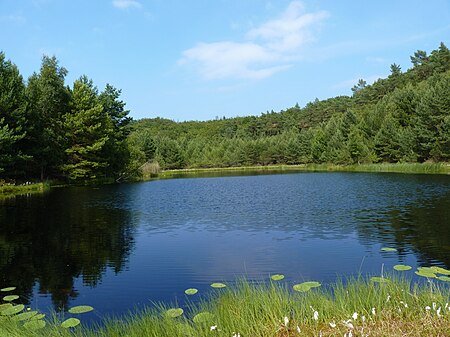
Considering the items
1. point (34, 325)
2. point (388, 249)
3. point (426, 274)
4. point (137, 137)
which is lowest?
point (388, 249)

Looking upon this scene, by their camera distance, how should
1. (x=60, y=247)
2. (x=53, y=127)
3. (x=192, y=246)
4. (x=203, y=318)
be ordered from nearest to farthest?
1. (x=203, y=318)
2. (x=60, y=247)
3. (x=192, y=246)
4. (x=53, y=127)

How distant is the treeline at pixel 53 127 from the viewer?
131ft

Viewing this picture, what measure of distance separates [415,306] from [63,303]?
7.65 metres

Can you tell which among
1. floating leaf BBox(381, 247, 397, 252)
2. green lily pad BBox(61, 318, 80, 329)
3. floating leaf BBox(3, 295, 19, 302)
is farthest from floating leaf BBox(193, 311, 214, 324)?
floating leaf BBox(381, 247, 397, 252)

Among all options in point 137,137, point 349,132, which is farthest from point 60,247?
point 137,137

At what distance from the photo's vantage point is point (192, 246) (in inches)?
606

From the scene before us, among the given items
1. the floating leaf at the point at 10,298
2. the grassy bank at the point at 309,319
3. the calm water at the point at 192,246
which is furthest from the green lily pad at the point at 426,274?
the floating leaf at the point at 10,298

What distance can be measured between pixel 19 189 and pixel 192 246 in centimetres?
3084

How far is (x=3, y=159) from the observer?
Result: 3500 cm

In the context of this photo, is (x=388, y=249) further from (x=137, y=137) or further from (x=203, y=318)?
(x=137, y=137)

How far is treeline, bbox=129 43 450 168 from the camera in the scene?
6262 centimetres

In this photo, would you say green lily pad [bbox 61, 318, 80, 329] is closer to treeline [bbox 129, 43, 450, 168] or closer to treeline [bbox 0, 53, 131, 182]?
treeline [bbox 0, 53, 131, 182]

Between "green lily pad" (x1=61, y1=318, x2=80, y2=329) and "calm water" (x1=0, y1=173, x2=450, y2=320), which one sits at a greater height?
"green lily pad" (x1=61, y1=318, x2=80, y2=329)

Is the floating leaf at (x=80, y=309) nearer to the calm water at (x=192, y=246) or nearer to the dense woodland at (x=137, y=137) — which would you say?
the calm water at (x=192, y=246)
